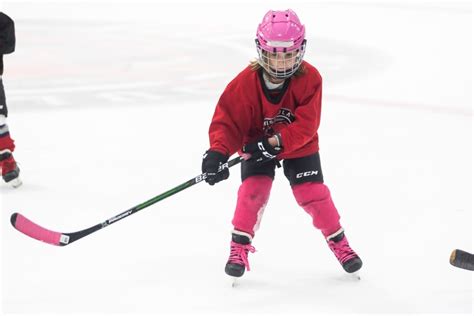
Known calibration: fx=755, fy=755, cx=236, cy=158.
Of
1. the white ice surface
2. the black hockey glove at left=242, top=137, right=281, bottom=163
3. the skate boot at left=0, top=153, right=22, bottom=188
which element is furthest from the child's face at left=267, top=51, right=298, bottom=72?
the skate boot at left=0, top=153, right=22, bottom=188

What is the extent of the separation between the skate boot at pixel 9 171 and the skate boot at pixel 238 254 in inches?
64.1

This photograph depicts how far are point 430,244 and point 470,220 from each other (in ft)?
1.36

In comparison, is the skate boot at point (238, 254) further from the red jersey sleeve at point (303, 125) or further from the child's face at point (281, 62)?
the child's face at point (281, 62)

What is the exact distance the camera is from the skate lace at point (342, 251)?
283 centimetres

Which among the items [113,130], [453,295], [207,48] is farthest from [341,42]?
[453,295]

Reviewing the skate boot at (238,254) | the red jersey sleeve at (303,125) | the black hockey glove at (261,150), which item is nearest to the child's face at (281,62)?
the red jersey sleeve at (303,125)

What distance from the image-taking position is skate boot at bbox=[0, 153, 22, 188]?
3994 mm

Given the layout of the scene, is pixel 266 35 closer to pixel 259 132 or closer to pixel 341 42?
pixel 259 132

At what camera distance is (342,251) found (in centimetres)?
286

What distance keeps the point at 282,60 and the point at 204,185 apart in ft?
5.04

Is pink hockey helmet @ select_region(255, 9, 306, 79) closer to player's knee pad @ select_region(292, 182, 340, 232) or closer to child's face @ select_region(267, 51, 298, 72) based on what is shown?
child's face @ select_region(267, 51, 298, 72)

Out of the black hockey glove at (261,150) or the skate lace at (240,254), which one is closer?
the black hockey glove at (261,150)

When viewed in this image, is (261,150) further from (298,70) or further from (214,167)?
(298,70)

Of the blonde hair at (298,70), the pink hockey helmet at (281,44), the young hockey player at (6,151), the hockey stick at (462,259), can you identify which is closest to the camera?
the hockey stick at (462,259)
